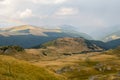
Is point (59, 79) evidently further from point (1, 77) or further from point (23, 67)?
point (1, 77)

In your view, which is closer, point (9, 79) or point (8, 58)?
point (9, 79)

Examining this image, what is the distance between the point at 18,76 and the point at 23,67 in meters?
3.53

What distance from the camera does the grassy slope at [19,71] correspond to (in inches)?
1735

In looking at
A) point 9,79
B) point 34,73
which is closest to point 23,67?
point 34,73

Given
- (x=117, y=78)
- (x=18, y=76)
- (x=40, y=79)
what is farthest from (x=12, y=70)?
(x=117, y=78)

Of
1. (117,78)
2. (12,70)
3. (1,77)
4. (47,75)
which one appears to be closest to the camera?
(1,77)

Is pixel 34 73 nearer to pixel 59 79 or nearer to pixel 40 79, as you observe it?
pixel 40 79

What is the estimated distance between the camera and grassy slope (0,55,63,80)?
44.1 m

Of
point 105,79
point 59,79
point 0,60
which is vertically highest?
point 0,60

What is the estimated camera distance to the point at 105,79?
17988cm

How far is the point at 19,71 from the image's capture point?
46.2m

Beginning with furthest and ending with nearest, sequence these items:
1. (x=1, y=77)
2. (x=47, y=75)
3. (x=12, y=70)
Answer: (x=47, y=75) < (x=12, y=70) < (x=1, y=77)

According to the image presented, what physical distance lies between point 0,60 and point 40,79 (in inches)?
292

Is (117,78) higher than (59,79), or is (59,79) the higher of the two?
(59,79)
